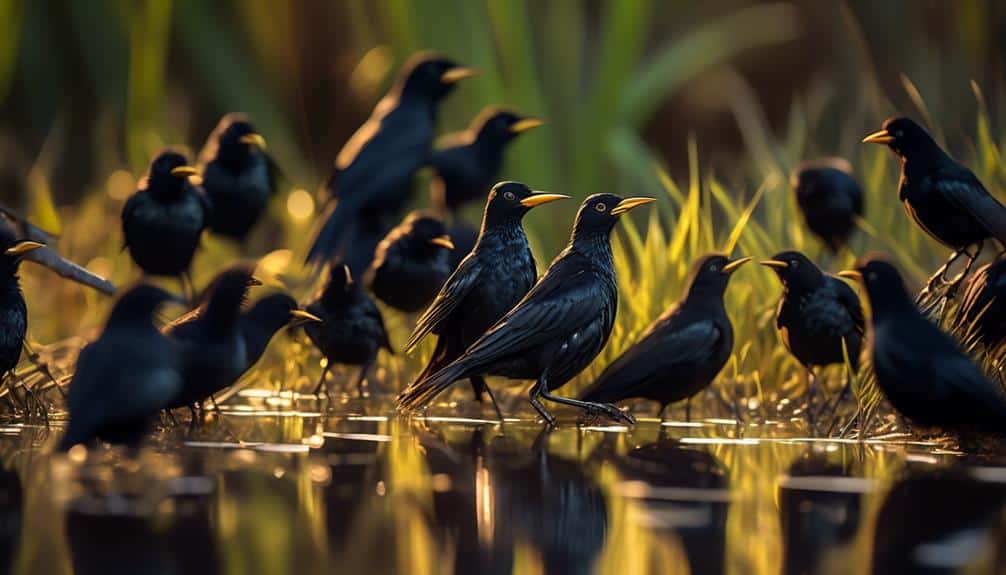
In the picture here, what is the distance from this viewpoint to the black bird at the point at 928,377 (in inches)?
177

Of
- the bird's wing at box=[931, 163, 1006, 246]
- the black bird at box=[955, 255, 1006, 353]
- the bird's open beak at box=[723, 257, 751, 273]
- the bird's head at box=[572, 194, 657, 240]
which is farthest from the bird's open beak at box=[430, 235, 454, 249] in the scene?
the black bird at box=[955, 255, 1006, 353]

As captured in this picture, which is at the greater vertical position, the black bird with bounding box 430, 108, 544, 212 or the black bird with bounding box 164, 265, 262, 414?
the black bird with bounding box 430, 108, 544, 212

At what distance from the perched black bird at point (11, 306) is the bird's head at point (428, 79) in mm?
3410

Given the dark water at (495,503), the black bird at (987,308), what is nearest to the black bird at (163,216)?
the dark water at (495,503)

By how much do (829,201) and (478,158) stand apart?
6.50ft

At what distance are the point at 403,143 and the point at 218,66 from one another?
3.44m

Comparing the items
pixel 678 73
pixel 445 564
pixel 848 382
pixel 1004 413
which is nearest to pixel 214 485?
pixel 445 564

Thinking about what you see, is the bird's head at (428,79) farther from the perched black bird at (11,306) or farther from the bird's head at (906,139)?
the perched black bird at (11,306)

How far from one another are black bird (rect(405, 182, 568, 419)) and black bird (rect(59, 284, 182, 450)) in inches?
46.3

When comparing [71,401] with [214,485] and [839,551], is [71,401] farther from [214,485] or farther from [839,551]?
[839,551]

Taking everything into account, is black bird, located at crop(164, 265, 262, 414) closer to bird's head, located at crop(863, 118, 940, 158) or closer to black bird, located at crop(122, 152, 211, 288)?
black bird, located at crop(122, 152, 211, 288)

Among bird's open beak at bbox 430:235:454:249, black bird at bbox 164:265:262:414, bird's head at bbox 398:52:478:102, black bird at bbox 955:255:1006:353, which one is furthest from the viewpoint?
bird's head at bbox 398:52:478:102

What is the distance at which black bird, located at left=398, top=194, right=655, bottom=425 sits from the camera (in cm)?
515

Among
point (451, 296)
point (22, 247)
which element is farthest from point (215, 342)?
point (451, 296)
